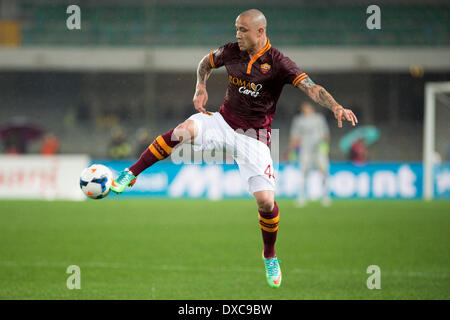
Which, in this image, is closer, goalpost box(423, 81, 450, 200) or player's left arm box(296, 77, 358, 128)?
player's left arm box(296, 77, 358, 128)

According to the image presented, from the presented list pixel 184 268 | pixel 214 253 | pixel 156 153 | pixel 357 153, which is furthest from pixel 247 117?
pixel 357 153

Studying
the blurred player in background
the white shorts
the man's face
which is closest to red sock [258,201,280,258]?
the white shorts

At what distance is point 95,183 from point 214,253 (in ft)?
12.2

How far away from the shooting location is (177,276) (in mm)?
7375

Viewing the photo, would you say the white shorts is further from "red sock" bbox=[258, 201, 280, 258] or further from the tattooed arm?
"red sock" bbox=[258, 201, 280, 258]

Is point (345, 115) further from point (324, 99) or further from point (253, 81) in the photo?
point (253, 81)

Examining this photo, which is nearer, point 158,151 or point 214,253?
point 158,151

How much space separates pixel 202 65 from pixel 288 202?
1186cm

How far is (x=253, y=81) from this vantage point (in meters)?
5.92

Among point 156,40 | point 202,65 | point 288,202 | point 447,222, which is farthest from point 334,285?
point 156,40

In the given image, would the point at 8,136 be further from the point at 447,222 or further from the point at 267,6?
the point at 447,222

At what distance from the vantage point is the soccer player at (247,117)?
5738 millimetres

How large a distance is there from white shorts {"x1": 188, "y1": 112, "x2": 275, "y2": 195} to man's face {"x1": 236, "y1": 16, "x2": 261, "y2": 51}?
2.55ft

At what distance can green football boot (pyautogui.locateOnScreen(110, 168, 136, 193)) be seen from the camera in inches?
221
